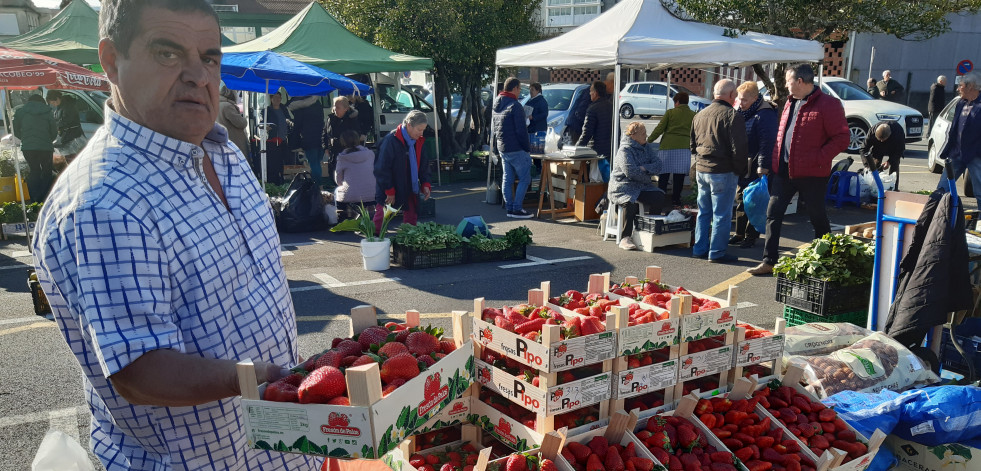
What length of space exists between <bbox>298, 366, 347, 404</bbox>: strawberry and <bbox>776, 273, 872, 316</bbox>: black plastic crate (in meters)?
4.60

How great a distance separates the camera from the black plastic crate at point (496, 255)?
8.51 meters

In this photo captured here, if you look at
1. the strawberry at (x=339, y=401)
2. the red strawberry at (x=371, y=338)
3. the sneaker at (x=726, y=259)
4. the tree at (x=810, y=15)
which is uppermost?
the tree at (x=810, y=15)

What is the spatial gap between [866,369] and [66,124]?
1194 centimetres

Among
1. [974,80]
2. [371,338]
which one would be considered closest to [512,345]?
[371,338]

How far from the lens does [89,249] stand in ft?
4.81

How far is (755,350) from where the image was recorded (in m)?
3.96

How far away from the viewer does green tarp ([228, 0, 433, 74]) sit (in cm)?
1290

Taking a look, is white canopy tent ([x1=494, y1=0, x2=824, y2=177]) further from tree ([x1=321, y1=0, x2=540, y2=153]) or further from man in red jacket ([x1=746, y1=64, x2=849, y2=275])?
tree ([x1=321, y1=0, x2=540, y2=153])

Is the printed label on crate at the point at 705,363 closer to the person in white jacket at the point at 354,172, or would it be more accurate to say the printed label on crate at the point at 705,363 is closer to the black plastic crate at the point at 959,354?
the black plastic crate at the point at 959,354

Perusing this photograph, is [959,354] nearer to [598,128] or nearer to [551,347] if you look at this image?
[551,347]

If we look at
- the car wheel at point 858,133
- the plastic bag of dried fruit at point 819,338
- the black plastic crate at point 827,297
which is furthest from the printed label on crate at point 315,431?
the car wheel at point 858,133

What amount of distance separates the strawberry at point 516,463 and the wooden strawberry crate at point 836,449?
4.38 feet

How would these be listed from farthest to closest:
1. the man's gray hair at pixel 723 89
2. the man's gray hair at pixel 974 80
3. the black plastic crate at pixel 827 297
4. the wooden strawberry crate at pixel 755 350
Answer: the man's gray hair at pixel 974 80
the man's gray hair at pixel 723 89
the black plastic crate at pixel 827 297
the wooden strawberry crate at pixel 755 350

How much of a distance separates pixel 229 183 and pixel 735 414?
2731 mm
